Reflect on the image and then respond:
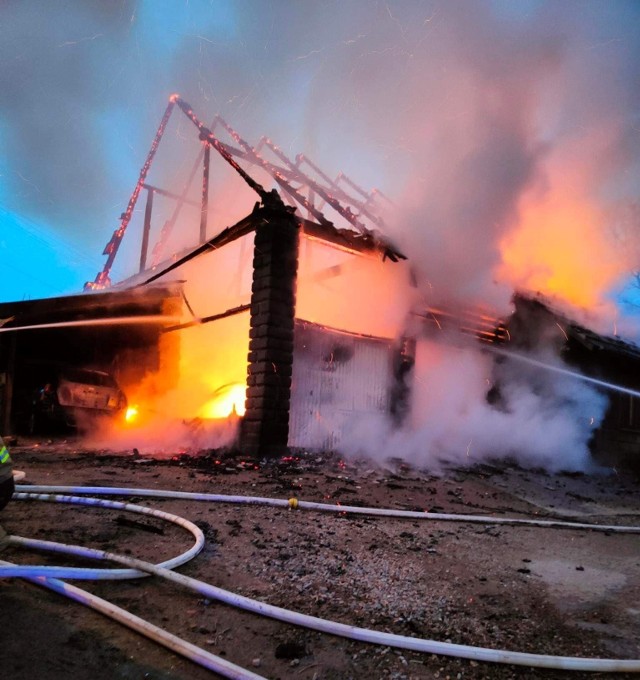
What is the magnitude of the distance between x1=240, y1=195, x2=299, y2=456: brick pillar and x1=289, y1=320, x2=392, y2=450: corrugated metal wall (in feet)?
3.50

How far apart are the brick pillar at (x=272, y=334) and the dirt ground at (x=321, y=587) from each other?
1638 millimetres

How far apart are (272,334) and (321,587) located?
552 cm

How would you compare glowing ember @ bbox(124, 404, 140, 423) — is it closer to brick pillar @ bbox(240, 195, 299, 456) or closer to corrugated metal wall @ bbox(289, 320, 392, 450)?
corrugated metal wall @ bbox(289, 320, 392, 450)

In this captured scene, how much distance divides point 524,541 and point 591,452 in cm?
1030

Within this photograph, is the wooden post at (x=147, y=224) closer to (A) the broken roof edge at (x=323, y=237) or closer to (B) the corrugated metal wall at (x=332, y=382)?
(A) the broken roof edge at (x=323, y=237)

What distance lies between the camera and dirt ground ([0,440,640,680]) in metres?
2.37

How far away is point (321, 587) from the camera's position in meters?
3.23

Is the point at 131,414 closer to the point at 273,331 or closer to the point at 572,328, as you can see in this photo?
the point at 273,331

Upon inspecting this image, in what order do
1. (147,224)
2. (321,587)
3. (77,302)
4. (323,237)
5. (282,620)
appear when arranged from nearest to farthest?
(282,620), (321,587), (323,237), (77,302), (147,224)

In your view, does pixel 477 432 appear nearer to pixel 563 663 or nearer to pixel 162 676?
pixel 563 663

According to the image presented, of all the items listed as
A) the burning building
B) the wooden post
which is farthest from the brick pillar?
the wooden post

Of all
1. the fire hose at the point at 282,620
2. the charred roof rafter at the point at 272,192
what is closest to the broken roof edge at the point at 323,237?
the charred roof rafter at the point at 272,192

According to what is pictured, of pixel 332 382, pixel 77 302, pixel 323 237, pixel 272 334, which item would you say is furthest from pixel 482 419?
pixel 77 302

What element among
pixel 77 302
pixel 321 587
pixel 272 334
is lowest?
pixel 321 587
